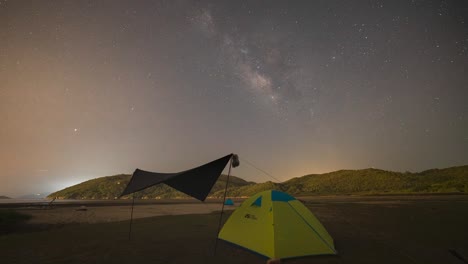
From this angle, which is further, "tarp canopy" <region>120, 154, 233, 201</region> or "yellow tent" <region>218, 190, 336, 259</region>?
"tarp canopy" <region>120, 154, 233, 201</region>

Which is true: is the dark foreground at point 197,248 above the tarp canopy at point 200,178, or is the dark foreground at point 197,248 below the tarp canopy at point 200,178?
below

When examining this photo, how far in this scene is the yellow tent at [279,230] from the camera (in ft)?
21.0

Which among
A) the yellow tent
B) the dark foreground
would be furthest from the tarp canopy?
the dark foreground

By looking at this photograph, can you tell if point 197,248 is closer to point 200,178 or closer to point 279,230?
point 200,178

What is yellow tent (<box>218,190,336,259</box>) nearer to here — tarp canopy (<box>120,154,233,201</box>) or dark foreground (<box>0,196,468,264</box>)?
dark foreground (<box>0,196,468,264</box>)

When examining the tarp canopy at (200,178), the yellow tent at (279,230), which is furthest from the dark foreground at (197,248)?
the tarp canopy at (200,178)

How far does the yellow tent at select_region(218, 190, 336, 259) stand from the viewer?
252 inches

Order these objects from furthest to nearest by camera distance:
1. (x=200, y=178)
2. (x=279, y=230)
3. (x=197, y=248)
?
(x=197, y=248), (x=200, y=178), (x=279, y=230)

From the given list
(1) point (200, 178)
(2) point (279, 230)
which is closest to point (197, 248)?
(1) point (200, 178)

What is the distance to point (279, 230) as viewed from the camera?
654 cm

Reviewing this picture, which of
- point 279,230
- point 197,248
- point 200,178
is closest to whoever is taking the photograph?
point 279,230

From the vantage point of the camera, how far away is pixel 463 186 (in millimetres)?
62094

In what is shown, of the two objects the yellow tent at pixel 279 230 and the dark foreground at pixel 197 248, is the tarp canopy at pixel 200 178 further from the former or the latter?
the dark foreground at pixel 197 248

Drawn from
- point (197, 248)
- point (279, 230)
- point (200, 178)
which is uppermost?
point (200, 178)
